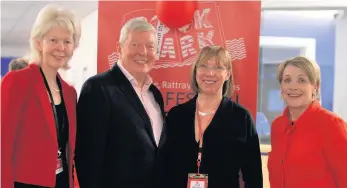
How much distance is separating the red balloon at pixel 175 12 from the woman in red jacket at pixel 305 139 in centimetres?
80

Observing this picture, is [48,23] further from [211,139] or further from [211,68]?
[211,139]

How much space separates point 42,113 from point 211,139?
82 centimetres

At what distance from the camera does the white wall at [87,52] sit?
20.4 ft

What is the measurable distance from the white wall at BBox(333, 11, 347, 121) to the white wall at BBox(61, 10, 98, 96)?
339cm

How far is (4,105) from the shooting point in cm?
170

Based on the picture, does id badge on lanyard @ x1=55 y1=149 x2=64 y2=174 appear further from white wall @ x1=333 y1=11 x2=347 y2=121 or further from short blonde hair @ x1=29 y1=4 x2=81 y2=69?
white wall @ x1=333 y1=11 x2=347 y2=121

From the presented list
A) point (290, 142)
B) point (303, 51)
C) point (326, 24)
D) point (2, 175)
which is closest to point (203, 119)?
point (290, 142)

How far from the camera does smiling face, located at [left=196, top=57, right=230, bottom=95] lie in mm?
2053

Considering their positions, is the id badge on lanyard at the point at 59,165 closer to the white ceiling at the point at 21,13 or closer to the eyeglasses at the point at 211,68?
the eyeglasses at the point at 211,68

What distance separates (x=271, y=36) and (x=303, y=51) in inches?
22.4

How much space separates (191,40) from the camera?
8.86 ft

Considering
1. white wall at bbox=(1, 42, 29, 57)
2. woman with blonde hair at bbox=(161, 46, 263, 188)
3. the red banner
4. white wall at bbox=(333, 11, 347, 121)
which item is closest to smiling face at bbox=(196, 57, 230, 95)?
woman with blonde hair at bbox=(161, 46, 263, 188)

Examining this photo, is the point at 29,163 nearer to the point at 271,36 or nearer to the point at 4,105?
the point at 4,105

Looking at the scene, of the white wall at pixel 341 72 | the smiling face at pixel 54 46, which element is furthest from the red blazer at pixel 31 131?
the white wall at pixel 341 72
